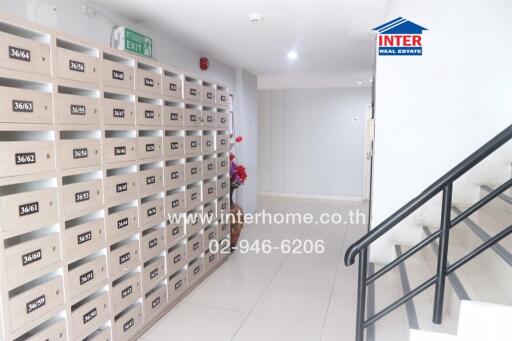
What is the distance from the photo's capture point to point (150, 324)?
2.80 m

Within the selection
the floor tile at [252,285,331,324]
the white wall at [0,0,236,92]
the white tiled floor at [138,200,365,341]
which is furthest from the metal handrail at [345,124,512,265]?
the white wall at [0,0,236,92]

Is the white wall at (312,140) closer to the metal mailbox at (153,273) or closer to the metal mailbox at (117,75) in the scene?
the metal mailbox at (153,273)

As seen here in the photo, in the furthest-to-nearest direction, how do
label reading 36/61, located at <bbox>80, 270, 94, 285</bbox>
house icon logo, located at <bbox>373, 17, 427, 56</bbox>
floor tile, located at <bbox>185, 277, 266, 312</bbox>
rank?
house icon logo, located at <bbox>373, 17, 427, 56</bbox> → floor tile, located at <bbox>185, 277, 266, 312</bbox> → label reading 36/61, located at <bbox>80, 270, 94, 285</bbox>

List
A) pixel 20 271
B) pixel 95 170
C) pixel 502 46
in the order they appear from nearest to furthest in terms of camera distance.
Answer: pixel 20 271, pixel 95 170, pixel 502 46

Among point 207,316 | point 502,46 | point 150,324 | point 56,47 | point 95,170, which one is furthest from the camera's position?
point 502,46

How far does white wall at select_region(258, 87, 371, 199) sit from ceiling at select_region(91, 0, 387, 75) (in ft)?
9.62

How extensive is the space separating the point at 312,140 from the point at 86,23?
6.01 m

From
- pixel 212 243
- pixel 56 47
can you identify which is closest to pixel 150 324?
pixel 212 243

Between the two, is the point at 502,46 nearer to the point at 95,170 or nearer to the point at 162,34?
the point at 162,34

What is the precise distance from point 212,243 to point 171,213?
0.96 metres

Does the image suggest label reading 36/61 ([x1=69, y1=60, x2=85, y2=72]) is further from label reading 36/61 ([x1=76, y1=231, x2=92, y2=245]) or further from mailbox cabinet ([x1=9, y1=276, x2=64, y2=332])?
mailbox cabinet ([x1=9, y1=276, x2=64, y2=332])

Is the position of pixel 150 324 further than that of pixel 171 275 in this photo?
No

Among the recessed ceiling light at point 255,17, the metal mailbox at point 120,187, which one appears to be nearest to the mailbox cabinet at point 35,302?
the metal mailbox at point 120,187

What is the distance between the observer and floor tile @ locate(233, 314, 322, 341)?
2654 mm
